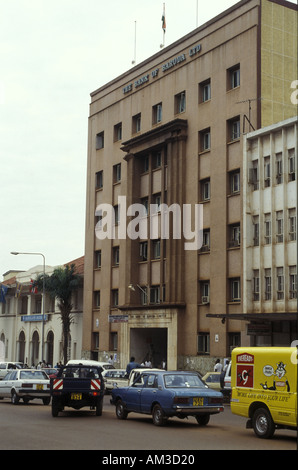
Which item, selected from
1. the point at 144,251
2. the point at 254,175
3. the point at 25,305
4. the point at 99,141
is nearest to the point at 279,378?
the point at 254,175

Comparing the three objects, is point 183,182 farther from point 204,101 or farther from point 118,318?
point 118,318

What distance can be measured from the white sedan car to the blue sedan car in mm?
7406

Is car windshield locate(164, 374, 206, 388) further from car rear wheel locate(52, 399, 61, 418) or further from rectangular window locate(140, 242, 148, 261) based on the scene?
rectangular window locate(140, 242, 148, 261)

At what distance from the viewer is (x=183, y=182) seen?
4559 cm

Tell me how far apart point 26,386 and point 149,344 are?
21.6m

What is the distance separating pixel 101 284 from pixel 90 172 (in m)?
9.39

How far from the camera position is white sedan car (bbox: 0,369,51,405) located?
28625 mm

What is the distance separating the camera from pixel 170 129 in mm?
46188

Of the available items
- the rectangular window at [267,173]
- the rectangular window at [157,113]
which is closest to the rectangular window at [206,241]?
the rectangular window at [267,173]

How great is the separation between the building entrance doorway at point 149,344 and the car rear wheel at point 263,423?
101 feet

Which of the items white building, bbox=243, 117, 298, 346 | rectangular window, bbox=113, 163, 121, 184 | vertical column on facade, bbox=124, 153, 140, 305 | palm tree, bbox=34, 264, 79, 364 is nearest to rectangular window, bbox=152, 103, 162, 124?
vertical column on facade, bbox=124, 153, 140, 305
